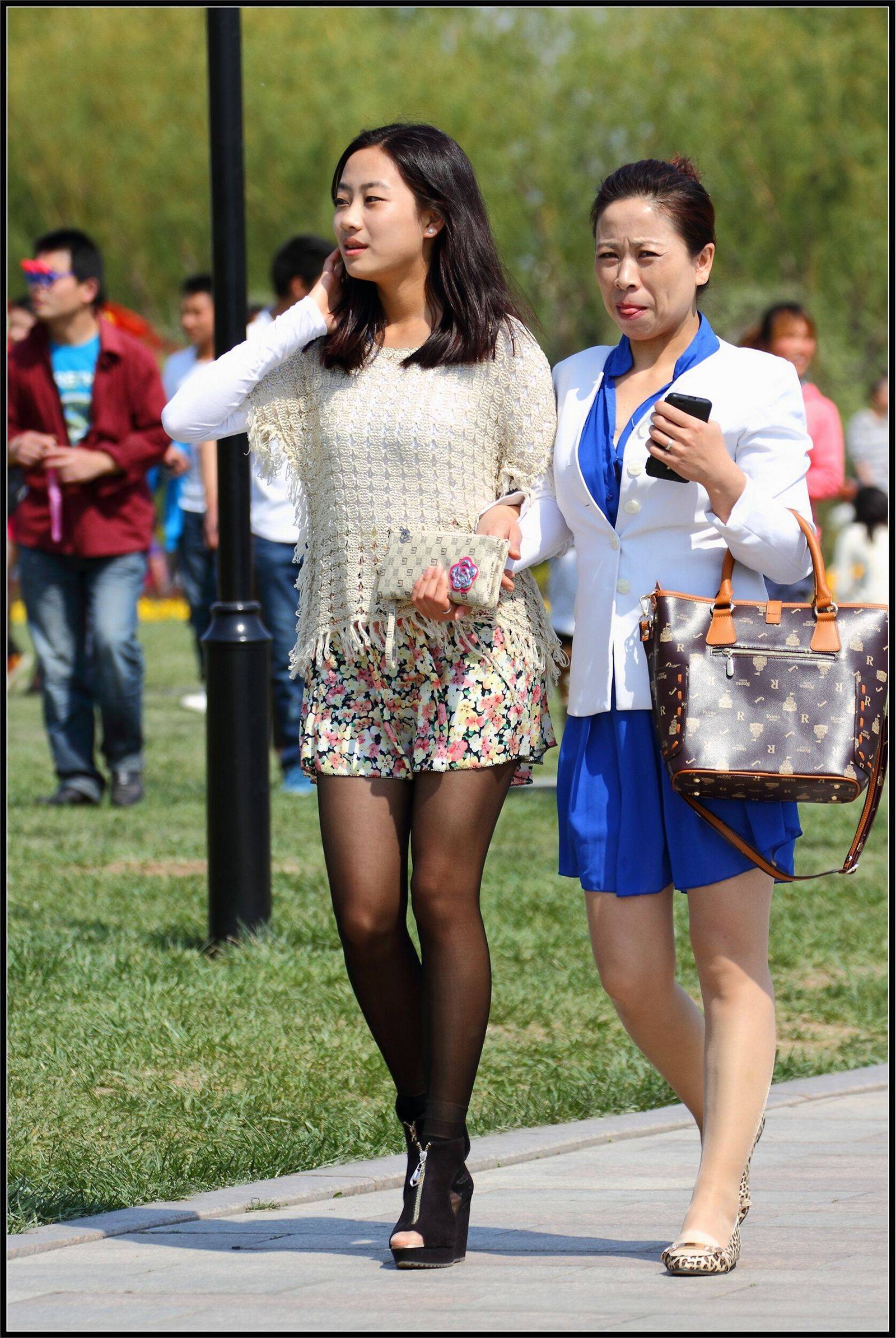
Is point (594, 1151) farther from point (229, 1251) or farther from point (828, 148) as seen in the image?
point (828, 148)

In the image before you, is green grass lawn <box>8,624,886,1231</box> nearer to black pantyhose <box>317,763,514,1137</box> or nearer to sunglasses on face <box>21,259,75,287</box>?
black pantyhose <box>317,763,514,1137</box>

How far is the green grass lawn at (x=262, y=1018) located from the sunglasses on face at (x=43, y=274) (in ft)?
8.24

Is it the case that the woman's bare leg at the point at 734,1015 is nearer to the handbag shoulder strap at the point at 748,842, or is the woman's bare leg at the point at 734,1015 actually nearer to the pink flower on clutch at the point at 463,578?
the handbag shoulder strap at the point at 748,842

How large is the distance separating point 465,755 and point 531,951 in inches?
116

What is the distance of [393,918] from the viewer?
151 inches

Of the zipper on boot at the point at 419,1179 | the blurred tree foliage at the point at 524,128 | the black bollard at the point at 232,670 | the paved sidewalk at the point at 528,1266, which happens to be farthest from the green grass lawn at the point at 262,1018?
the blurred tree foliage at the point at 524,128

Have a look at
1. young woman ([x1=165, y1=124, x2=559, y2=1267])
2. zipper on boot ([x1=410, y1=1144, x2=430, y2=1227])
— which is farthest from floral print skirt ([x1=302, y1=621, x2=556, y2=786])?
zipper on boot ([x1=410, y1=1144, x2=430, y2=1227])

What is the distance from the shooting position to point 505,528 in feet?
12.4

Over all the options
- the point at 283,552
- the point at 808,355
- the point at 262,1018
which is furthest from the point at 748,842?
the point at 283,552

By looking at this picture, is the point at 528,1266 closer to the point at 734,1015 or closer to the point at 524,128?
the point at 734,1015

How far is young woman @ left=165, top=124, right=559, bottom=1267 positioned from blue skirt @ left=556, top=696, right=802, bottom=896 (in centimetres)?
16

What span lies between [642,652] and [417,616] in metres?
0.42

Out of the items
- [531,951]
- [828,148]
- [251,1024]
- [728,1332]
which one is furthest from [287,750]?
[828,148]

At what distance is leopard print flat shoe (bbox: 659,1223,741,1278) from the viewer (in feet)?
11.5
